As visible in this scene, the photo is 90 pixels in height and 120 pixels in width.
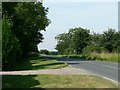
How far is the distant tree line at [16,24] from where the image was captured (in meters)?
29.7

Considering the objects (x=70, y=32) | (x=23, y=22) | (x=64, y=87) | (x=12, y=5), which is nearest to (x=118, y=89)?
(x=64, y=87)

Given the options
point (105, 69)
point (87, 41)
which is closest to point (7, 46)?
point (105, 69)

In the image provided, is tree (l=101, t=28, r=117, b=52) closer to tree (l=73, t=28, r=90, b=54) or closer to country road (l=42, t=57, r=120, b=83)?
tree (l=73, t=28, r=90, b=54)

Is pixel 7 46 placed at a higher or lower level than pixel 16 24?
lower

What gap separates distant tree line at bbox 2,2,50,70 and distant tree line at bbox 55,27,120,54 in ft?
102

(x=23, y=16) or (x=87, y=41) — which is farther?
(x=87, y=41)

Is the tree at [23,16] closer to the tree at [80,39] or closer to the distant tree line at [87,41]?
the distant tree line at [87,41]

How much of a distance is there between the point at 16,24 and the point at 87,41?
8856 centimetres

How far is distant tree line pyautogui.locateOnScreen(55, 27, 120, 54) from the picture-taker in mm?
98500

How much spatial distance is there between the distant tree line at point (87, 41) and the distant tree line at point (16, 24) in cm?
3095

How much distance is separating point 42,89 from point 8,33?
15242 millimetres

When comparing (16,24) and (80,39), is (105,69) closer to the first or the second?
(16,24)

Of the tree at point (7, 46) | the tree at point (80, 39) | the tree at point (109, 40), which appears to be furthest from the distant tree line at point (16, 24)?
the tree at point (80, 39)

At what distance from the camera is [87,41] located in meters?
128
